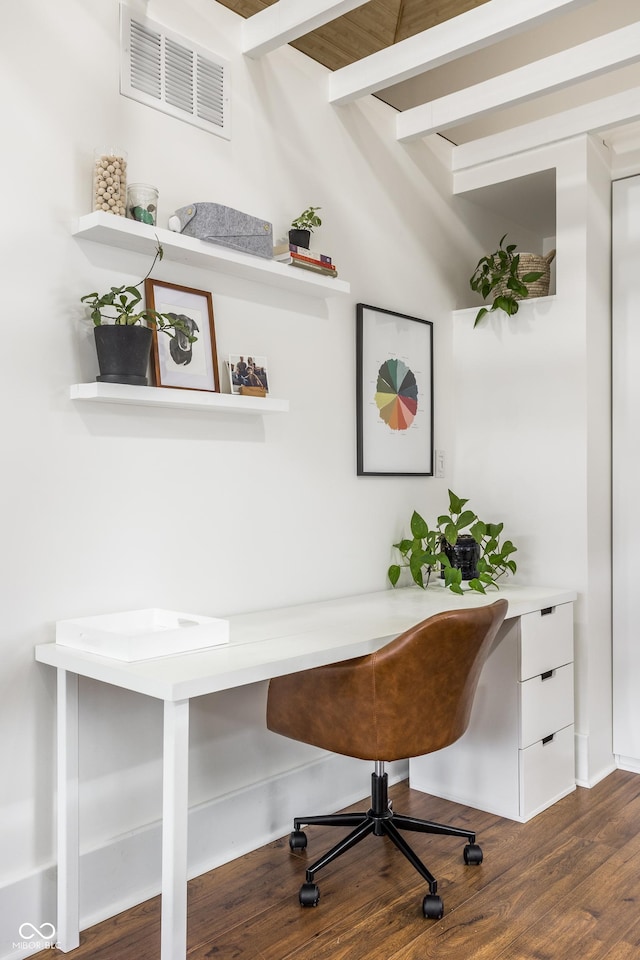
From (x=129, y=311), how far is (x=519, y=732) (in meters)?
1.85

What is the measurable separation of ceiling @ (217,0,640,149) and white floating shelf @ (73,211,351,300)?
72cm

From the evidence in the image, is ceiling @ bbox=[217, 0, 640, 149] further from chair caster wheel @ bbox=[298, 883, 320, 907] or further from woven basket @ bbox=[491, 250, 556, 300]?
chair caster wheel @ bbox=[298, 883, 320, 907]

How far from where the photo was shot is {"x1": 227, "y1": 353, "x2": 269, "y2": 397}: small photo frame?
94.7 inches

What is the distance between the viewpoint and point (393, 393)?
3105 millimetres

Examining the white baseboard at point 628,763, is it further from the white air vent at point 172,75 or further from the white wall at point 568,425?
the white air vent at point 172,75

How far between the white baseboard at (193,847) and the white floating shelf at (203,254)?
1603 mm

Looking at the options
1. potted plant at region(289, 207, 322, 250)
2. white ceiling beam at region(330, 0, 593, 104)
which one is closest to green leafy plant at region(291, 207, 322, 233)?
potted plant at region(289, 207, 322, 250)

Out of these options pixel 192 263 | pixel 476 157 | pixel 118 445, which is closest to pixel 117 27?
pixel 192 263

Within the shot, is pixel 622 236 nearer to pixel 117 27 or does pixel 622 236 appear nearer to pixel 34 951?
pixel 117 27

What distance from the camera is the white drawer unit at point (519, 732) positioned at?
104 inches

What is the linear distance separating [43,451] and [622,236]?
245 cm

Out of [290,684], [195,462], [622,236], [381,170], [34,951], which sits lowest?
[34,951]

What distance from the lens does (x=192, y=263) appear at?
2326 mm

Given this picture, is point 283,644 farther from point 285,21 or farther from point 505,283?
point 505,283
